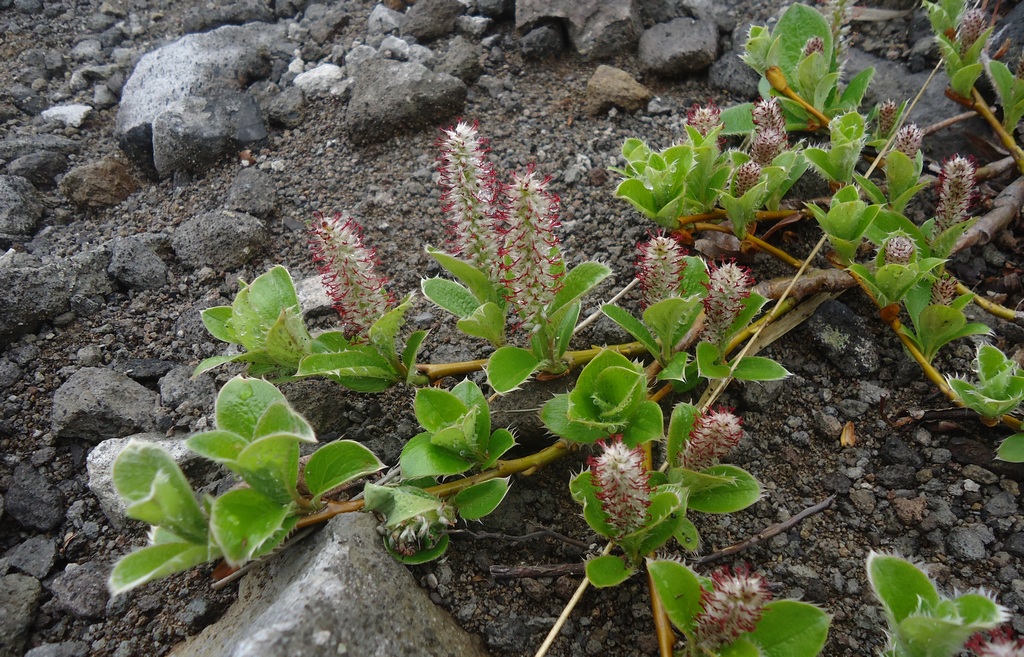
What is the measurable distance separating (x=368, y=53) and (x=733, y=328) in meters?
2.66

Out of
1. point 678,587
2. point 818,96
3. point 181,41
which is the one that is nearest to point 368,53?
point 181,41

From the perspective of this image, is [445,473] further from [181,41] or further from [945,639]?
[181,41]

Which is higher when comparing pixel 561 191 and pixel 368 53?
pixel 368 53

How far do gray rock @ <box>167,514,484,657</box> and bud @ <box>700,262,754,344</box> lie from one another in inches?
44.8

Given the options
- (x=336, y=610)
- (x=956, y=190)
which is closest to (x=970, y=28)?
(x=956, y=190)

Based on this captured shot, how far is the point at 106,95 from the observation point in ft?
A: 12.5

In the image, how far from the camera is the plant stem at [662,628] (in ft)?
5.69

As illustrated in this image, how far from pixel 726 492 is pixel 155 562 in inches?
55.6

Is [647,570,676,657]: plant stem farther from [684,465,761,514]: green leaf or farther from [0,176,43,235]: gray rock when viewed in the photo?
[0,176,43,235]: gray rock

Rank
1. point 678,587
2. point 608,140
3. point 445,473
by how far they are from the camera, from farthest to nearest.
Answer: point 608,140
point 445,473
point 678,587

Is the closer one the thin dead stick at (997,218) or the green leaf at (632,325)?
the green leaf at (632,325)

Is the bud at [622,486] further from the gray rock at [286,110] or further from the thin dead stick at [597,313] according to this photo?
the gray rock at [286,110]

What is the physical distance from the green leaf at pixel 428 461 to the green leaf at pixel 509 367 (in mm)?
231

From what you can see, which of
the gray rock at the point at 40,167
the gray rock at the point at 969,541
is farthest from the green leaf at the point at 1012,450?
the gray rock at the point at 40,167
